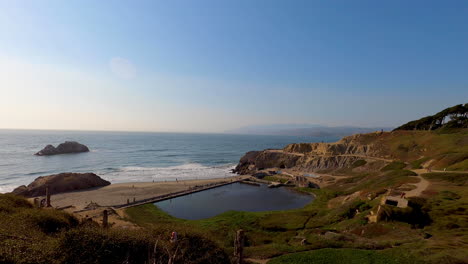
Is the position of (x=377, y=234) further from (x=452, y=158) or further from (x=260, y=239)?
(x=452, y=158)

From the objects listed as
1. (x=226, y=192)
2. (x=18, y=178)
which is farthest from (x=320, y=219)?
(x=18, y=178)

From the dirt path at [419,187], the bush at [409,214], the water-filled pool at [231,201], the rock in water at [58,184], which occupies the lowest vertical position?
the water-filled pool at [231,201]

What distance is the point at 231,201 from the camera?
130 ft

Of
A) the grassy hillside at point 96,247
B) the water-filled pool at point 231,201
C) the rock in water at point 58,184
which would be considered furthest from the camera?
the rock in water at point 58,184

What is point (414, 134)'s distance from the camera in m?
61.0

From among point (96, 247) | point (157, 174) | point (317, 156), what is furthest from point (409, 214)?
point (157, 174)

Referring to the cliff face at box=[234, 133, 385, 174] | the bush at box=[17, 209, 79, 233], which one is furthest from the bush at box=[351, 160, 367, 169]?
the bush at box=[17, 209, 79, 233]

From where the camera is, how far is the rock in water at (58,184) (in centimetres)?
4022

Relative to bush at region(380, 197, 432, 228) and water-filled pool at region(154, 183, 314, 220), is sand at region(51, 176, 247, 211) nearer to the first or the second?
water-filled pool at region(154, 183, 314, 220)

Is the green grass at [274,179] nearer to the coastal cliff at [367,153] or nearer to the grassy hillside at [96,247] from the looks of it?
the coastal cliff at [367,153]

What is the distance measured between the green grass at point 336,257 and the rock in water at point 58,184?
4516 cm

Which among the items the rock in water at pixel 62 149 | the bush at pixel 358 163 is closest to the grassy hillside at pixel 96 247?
the bush at pixel 358 163

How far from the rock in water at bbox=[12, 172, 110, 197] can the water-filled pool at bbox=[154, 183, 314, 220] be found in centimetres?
1885

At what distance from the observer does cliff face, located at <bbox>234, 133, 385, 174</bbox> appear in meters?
59.9
